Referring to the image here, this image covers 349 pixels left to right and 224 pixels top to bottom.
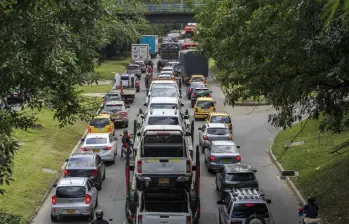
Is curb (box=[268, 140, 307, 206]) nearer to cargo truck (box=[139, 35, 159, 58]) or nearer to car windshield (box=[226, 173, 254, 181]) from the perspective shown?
car windshield (box=[226, 173, 254, 181])

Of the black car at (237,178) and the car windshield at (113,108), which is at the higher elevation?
the black car at (237,178)

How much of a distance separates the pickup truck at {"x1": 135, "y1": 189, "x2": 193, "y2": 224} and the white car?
10257 millimetres

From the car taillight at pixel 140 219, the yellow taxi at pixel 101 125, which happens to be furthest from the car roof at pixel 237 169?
the yellow taxi at pixel 101 125

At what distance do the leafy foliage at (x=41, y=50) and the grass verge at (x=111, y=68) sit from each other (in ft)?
Answer: 160

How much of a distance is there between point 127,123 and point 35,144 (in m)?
8.03

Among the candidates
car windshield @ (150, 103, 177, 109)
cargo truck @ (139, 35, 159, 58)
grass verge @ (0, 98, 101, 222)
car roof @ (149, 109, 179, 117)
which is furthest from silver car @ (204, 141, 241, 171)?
cargo truck @ (139, 35, 159, 58)

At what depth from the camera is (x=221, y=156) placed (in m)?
27.3

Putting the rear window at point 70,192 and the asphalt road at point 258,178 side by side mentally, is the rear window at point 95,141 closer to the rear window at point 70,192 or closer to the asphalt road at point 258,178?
the asphalt road at point 258,178

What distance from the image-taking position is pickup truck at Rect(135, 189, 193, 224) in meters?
17.2

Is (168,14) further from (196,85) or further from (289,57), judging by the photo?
(289,57)

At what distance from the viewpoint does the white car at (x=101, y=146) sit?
29.1m

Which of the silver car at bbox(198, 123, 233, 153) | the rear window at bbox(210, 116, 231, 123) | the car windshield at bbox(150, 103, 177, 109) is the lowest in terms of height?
the rear window at bbox(210, 116, 231, 123)

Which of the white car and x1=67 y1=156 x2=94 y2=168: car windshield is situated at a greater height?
x1=67 y1=156 x2=94 y2=168: car windshield

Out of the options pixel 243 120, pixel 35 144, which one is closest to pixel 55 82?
pixel 35 144
